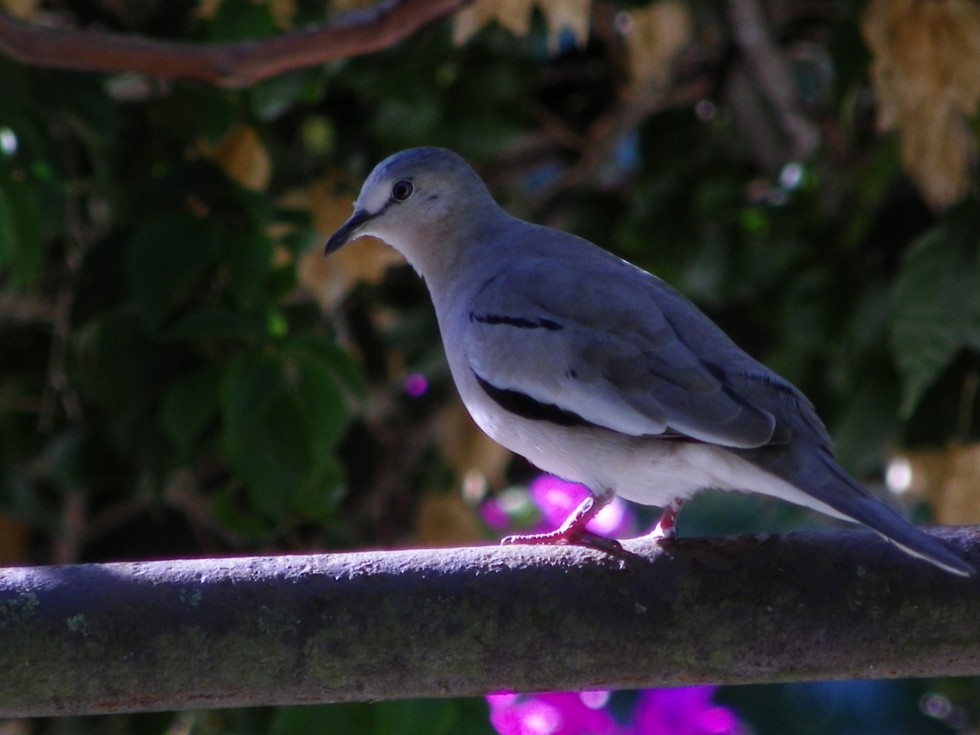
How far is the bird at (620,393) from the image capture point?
94.3 inches

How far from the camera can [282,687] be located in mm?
2180

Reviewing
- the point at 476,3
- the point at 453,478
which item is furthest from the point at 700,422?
the point at 453,478

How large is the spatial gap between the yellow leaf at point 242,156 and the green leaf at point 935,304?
161 centimetres

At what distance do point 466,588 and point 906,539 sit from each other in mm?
646

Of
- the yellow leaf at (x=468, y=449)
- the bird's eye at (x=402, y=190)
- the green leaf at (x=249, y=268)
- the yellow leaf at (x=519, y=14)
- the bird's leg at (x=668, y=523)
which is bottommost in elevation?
the yellow leaf at (x=468, y=449)

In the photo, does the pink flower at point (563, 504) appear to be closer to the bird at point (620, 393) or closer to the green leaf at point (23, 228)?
the bird at point (620, 393)

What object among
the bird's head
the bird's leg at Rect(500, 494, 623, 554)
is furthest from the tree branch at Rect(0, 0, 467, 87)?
the bird's leg at Rect(500, 494, 623, 554)

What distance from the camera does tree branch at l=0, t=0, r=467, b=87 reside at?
306 cm

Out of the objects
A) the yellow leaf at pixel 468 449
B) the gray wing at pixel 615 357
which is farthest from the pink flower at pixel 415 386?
the gray wing at pixel 615 357

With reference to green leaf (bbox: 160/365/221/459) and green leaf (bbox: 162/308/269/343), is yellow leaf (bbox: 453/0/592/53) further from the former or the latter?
green leaf (bbox: 160/365/221/459)

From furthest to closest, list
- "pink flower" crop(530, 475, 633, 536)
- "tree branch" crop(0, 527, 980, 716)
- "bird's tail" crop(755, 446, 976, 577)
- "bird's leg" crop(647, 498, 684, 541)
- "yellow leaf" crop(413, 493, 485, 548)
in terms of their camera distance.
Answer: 1. "pink flower" crop(530, 475, 633, 536)
2. "yellow leaf" crop(413, 493, 485, 548)
3. "bird's leg" crop(647, 498, 684, 541)
4. "tree branch" crop(0, 527, 980, 716)
5. "bird's tail" crop(755, 446, 976, 577)

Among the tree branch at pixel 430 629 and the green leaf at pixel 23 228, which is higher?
the green leaf at pixel 23 228

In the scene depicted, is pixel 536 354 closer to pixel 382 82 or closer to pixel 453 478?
pixel 382 82

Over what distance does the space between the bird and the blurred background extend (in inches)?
20.7
